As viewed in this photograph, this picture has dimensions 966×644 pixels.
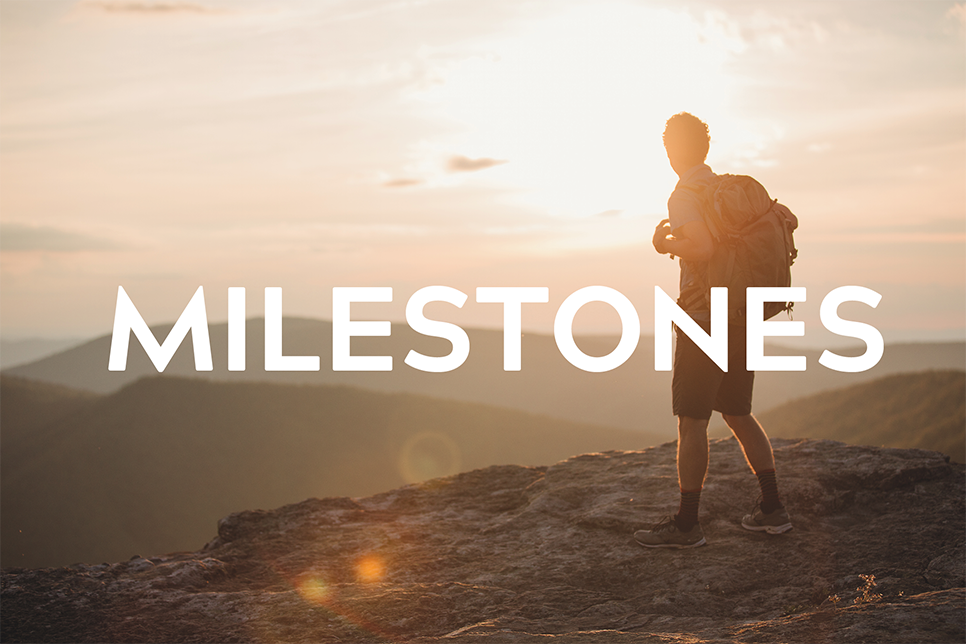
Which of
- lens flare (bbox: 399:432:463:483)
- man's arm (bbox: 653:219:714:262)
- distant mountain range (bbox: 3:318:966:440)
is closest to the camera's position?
man's arm (bbox: 653:219:714:262)

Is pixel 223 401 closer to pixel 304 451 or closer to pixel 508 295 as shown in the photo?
pixel 304 451

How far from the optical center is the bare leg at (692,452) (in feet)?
14.6

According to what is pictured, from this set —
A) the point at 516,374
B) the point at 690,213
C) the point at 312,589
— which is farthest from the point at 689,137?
the point at 516,374

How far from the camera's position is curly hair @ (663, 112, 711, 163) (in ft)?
14.7

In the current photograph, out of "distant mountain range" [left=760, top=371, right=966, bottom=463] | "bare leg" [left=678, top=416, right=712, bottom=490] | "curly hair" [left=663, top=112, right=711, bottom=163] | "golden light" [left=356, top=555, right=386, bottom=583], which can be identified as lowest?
"distant mountain range" [left=760, top=371, right=966, bottom=463]

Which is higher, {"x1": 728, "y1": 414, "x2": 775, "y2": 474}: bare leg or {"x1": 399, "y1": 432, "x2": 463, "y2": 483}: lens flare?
{"x1": 728, "y1": 414, "x2": 775, "y2": 474}: bare leg

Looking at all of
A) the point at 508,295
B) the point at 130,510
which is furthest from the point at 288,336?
the point at 508,295

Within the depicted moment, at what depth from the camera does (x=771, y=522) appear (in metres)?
4.79

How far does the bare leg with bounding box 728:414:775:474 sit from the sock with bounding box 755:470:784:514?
4cm

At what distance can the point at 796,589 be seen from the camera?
4020mm

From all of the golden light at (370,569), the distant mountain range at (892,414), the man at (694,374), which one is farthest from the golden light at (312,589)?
the distant mountain range at (892,414)

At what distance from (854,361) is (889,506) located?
1.90 meters

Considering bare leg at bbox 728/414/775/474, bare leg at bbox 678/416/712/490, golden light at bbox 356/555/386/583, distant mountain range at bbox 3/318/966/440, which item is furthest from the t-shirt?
distant mountain range at bbox 3/318/966/440

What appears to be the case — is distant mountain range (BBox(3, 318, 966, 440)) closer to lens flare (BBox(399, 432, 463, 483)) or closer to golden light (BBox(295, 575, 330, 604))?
lens flare (BBox(399, 432, 463, 483))
